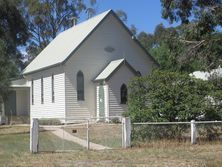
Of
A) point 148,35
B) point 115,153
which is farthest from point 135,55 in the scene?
point 148,35

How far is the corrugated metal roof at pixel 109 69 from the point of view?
115 feet

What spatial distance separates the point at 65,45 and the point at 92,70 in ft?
13.8

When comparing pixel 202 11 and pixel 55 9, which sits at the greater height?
pixel 55 9

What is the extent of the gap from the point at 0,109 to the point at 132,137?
25.6 meters

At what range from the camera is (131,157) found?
53.8 ft

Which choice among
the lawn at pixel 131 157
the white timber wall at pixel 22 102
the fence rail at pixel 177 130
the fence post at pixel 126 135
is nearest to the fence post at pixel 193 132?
the fence rail at pixel 177 130

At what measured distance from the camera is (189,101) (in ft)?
72.0

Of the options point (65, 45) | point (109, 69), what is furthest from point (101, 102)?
point (65, 45)

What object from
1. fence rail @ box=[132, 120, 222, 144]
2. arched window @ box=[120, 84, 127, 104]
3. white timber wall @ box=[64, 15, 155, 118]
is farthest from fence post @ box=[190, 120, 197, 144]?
white timber wall @ box=[64, 15, 155, 118]

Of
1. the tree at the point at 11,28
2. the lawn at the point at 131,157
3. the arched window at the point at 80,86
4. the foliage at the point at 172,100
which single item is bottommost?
the lawn at the point at 131,157

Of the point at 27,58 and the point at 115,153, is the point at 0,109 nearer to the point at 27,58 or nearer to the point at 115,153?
the point at 115,153

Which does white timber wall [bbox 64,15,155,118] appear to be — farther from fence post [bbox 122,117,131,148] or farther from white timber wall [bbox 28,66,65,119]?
fence post [bbox 122,117,131,148]

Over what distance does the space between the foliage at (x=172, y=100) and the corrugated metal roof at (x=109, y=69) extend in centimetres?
1190

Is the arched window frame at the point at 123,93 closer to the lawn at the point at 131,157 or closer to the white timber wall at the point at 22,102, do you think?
the white timber wall at the point at 22,102
